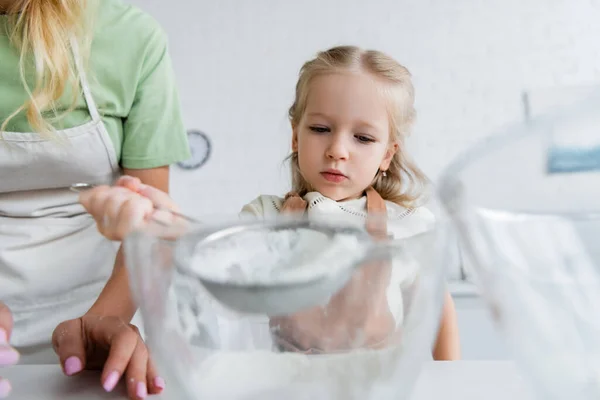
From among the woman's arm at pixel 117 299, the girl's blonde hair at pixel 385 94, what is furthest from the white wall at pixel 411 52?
the woman's arm at pixel 117 299

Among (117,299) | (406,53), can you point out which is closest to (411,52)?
(406,53)

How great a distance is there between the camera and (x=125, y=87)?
0.69m

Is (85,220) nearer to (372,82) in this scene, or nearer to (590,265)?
(372,82)

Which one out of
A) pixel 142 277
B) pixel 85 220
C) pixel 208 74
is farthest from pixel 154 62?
pixel 208 74

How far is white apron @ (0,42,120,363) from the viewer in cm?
69

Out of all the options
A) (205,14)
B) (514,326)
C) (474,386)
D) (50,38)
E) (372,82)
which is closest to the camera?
(514,326)

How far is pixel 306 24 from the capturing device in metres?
2.05

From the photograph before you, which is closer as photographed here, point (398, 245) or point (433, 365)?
point (398, 245)

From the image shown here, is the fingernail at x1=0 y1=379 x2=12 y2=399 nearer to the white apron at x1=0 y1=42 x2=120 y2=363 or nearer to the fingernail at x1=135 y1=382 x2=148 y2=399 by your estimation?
the fingernail at x1=135 y1=382 x2=148 y2=399

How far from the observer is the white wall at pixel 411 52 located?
6.67 ft

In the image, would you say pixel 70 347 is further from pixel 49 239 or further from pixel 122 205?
pixel 49 239

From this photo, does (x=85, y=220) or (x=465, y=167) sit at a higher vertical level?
(x=465, y=167)

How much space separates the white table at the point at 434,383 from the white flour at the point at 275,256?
139 millimetres

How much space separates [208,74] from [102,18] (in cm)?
140
